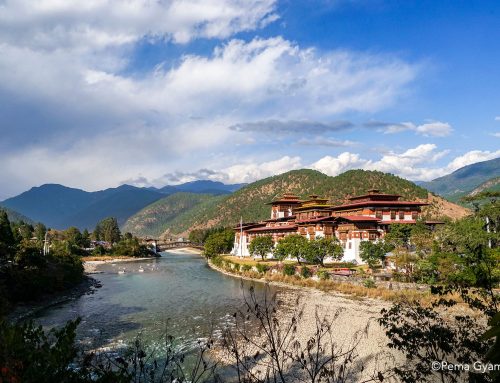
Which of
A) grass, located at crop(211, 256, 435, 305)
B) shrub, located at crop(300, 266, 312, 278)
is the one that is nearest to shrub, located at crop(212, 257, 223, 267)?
grass, located at crop(211, 256, 435, 305)

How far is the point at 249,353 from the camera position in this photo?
73.1ft

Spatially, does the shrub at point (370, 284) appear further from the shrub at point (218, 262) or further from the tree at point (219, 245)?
the tree at point (219, 245)

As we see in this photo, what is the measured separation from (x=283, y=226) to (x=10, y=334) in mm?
71560

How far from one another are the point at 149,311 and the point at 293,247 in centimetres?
2806

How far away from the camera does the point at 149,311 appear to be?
35781 mm

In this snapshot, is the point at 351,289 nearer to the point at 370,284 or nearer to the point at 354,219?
the point at 370,284

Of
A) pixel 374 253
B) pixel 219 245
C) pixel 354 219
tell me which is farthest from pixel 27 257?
pixel 219 245

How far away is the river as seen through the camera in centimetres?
2704

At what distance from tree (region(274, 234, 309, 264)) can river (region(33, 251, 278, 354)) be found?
8889 millimetres

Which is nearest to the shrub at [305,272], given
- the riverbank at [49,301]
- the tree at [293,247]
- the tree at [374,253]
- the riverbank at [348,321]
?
the riverbank at [348,321]

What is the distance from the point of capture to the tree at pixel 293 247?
189 feet

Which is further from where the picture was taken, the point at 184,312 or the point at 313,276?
the point at 313,276

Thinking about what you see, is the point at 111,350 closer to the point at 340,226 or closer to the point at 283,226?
the point at 340,226

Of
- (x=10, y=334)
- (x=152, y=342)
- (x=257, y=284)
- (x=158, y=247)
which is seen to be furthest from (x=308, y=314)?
(x=158, y=247)
